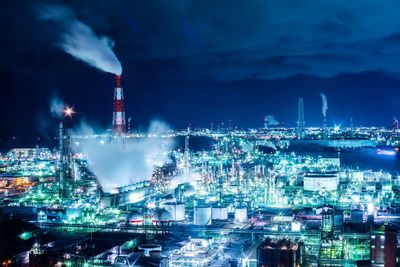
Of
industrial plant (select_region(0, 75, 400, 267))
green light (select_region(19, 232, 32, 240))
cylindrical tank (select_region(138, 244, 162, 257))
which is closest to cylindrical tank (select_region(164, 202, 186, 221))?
industrial plant (select_region(0, 75, 400, 267))

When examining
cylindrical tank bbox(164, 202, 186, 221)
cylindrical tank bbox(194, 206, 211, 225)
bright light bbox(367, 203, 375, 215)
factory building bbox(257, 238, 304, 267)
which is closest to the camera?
factory building bbox(257, 238, 304, 267)

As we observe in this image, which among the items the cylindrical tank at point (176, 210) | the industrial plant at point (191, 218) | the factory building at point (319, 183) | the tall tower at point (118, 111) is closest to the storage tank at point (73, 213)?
the industrial plant at point (191, 218)

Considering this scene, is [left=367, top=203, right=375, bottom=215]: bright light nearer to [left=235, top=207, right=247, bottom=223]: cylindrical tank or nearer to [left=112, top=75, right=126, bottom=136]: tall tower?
[left=235, top=207, right=247, bottom=223]: cylindrical tank

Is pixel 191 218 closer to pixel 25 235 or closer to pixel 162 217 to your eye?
pixel 162 217

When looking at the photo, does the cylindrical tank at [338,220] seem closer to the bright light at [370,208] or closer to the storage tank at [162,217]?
the bright light at [370,208]

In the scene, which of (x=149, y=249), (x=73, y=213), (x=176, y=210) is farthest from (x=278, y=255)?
(x=73, y=213)
